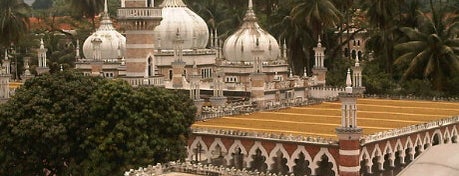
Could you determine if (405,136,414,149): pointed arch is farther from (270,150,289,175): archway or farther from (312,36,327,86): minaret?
(312,36,327,86): minaret

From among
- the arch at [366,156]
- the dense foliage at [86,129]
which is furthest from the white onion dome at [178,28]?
the arch at [366,156]

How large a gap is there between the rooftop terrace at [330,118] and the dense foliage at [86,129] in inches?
208

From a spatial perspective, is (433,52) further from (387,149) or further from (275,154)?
(275,154)

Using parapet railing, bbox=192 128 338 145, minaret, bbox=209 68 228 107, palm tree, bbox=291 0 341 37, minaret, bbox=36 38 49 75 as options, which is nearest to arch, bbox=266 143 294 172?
parapet railing, bbox=192 128 338 145

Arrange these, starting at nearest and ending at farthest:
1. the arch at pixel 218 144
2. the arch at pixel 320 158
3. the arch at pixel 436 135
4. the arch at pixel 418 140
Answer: the arch at pixel 320 158
the arch at pixel 418 140
the arch at pixel 218 144
the arch at pixel 436 135

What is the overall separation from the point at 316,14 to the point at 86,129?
99.1 ft

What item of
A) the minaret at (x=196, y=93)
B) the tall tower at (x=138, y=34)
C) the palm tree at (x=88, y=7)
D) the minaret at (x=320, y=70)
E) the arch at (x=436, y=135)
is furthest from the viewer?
the palm tree at (x=88, y=7)

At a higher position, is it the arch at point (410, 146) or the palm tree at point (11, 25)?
the palm tree at point (11, 25)

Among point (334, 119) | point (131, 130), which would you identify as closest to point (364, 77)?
point (334, 119)

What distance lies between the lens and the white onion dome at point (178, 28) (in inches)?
1843

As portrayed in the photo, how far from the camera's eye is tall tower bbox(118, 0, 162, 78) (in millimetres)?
39375

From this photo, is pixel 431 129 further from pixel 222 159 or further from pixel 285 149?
pixel 222 159

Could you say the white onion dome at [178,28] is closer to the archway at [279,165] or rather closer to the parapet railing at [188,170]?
the archway at [279,165]

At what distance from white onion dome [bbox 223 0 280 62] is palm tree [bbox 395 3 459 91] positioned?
9206 millimetres
